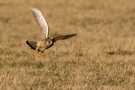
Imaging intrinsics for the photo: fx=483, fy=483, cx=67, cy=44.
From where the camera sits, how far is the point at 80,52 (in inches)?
516

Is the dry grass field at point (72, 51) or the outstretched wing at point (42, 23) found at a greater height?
the outstretched wing at point (42, 23)

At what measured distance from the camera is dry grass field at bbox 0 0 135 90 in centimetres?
945

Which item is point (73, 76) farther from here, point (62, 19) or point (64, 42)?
point (62, 19)

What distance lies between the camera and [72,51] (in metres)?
13.3

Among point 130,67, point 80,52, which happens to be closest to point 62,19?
point 80,52

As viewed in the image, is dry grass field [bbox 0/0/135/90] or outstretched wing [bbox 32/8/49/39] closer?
dry grass field [bbox 0/0/135/90]

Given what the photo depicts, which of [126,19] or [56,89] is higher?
[56,89]

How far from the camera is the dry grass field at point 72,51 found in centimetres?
945

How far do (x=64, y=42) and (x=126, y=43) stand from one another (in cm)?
196

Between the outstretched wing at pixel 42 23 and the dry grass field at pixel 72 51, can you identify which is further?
the outstretched wing at pixel 42 23

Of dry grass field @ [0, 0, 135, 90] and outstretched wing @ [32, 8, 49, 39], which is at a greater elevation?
outstretched wing @ [32, 8, 49, 39]

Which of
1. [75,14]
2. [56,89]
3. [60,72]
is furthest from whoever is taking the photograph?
[75,14]

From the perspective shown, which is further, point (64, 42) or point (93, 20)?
point (93, 20)

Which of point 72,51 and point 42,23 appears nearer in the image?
point 42,23
